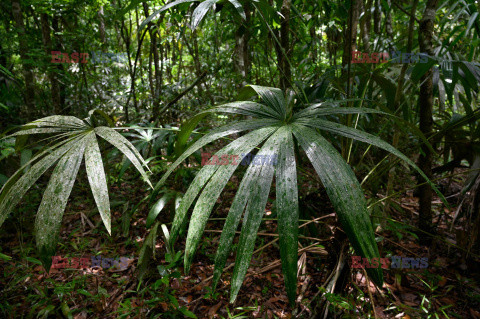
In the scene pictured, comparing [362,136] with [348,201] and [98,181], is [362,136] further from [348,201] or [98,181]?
[98,181]

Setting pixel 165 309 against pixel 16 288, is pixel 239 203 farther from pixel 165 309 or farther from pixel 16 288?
pixel 16 288

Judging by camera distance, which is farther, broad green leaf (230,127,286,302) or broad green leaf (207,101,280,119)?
broad green leaf (207,101,280,119)

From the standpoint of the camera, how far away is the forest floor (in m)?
1.06

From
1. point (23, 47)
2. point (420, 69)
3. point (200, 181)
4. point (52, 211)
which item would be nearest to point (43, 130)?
point (52, 211)

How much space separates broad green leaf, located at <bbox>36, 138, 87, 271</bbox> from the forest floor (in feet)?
1.98

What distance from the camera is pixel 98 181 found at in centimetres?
55

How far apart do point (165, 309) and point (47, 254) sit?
0.86m

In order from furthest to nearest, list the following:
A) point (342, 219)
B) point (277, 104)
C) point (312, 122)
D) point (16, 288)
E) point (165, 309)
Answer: point (16, 288), point (165, 309), point (277, 104), point (312, 122), point (342, 219)

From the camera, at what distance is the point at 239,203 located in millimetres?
459

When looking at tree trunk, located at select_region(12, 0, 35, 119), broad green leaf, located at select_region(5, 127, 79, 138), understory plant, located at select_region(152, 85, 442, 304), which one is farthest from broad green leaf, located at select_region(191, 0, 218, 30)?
tree trunk, located at select_region(12, 0, 35, 119)

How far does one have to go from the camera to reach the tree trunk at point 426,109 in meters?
1.12

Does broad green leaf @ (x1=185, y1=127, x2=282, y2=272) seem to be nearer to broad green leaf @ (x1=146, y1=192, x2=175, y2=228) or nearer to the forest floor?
the forest floor

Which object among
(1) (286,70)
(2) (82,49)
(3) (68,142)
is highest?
(2) (82,49)

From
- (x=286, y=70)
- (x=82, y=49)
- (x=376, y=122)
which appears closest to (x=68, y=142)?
(x=286, y=70)
